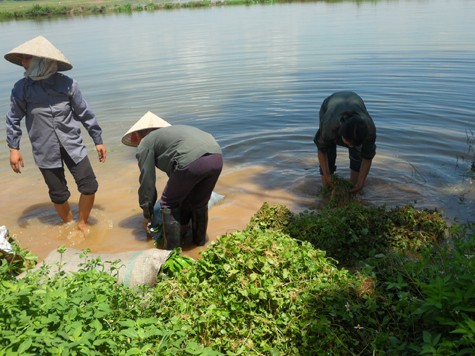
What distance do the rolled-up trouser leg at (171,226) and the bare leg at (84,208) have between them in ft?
4.08

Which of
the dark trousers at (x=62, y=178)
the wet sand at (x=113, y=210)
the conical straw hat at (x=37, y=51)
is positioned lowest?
the wet sand at (x=113, y=210)

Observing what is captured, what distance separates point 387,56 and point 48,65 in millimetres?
12589

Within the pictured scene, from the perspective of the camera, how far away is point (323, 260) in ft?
11.1

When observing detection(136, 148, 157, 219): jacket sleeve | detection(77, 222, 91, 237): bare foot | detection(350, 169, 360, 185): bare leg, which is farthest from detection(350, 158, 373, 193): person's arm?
detection(77, 222, 91, 237): bare foot

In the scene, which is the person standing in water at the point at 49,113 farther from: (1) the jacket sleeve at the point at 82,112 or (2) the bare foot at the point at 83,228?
(2) the bare foot at the point at 83,228

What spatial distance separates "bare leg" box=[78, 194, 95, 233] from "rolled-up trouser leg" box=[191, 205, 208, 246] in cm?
131

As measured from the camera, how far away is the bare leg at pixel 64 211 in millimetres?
5190

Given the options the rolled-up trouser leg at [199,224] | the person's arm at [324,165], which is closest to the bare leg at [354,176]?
the person's arm at [324,165]

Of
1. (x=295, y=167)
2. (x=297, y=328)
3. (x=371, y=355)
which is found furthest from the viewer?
(x=295, y=167)

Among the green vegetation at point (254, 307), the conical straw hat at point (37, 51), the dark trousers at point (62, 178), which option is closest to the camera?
the green vegetation at point (254, 307)

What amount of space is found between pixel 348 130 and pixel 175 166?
72.5 inches

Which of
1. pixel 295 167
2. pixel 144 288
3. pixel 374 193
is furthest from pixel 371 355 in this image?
pixel 295 167

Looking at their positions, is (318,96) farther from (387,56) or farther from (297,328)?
(297,328)

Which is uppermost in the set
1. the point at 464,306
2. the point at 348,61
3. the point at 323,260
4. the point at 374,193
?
the point at 348,61
